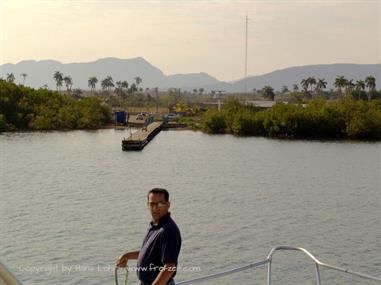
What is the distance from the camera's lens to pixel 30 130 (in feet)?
309

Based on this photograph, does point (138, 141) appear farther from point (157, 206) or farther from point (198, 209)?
point (157, 206)

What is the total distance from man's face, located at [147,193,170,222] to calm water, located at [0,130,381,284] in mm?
13685

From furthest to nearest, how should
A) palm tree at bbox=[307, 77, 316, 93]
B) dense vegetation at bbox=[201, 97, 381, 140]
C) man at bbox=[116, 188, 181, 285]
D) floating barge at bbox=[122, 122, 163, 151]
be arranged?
palm tree at bbox=[307, 77, 316, 93] < dense vegetation at bbox=[201, 97, 381, 140] < floating barge at bbox=[122, 122, 163, 151] < man at bbox=[116, 188, 181, 285]

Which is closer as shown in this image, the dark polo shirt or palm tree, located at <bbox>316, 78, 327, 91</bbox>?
the dark polo shirt

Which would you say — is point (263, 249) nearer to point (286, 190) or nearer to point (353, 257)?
point (353, 257)

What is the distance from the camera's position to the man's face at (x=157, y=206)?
181 inches

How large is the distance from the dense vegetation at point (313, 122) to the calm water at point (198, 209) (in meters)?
21.8

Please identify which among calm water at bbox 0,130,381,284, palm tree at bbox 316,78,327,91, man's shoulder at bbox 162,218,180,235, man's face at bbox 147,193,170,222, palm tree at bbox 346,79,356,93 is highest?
palm tree at bbox 316,78,327,91

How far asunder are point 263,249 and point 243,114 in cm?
7024

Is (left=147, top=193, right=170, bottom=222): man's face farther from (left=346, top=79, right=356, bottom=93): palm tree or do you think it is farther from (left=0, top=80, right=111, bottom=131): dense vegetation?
(left=346, top=79, right=356, bottom=93): palm tree

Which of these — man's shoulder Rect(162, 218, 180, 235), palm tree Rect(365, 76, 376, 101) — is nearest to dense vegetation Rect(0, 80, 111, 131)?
palm tree Rect(365, 76, 376, 101)

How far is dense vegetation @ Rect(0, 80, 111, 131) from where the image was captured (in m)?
96.0

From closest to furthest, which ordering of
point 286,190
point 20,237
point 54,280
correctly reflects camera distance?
point 54,280 < point 20,237 < point 286,190

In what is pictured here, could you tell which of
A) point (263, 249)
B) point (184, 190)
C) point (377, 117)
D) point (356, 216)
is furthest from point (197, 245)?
point (377, 117)
